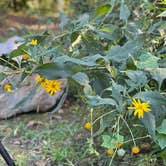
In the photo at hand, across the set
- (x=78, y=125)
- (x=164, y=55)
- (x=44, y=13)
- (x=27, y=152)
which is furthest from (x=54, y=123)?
(x=44, y=13)

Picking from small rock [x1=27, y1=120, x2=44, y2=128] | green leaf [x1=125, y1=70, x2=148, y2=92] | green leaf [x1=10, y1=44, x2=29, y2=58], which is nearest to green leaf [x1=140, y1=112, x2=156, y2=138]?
green leaf [x1=125, y1=70, x2=148, y2=92]

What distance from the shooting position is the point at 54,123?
2350mm

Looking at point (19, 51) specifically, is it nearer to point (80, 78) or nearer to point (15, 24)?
point (80, 78)

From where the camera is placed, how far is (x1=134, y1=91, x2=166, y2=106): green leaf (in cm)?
128

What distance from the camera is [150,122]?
1.28m

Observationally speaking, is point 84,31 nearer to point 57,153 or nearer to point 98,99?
point 98,99

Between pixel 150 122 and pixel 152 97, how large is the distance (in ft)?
0.26

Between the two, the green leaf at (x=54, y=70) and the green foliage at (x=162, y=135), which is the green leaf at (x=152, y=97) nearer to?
the green foliage at (x=162, y=135)

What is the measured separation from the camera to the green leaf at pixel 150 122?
1278 mm

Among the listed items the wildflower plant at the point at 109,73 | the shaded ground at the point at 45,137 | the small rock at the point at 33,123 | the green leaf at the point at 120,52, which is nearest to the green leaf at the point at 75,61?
the wildflower plant at the point at 109,73

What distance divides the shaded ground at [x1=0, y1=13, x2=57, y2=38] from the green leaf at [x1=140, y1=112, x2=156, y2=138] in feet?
11.5

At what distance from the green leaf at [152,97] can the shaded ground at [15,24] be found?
3.48 metres

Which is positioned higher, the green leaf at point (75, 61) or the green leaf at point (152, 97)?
the green leaf at point (75, 61)

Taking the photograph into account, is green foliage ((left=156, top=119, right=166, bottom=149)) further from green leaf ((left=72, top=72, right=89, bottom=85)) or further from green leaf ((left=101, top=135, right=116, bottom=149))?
green leaf ((left=72, top=72, right=89, bottom=85))
